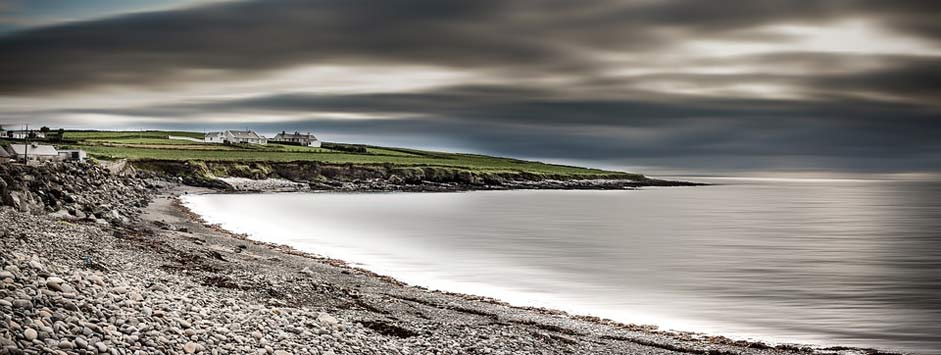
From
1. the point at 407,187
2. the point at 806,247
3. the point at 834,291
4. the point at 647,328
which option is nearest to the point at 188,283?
the point at 647,328

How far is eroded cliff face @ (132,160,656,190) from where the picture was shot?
111625mm

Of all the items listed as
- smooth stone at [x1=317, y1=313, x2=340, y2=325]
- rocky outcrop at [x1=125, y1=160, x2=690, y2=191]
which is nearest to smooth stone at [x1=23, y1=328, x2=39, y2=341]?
smooth stone at [x1=317, y1=313, x2=340, y2=325]

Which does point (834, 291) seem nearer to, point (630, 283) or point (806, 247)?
point (630, 283)

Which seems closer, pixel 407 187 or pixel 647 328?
pixel 647 328

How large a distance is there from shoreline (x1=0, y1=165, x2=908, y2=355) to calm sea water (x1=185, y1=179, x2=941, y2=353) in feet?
12.6

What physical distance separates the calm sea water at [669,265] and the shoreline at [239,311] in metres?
3.84

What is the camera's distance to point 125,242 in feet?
85.7

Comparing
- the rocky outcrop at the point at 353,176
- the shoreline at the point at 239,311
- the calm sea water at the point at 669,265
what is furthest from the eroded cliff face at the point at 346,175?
the shoreline at the point at 239,311

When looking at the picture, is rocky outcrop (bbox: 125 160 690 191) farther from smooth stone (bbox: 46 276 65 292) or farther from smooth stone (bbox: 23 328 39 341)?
smooth stone (bbox: 23 328 39 341)

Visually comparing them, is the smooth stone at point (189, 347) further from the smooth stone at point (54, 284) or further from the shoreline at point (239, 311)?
the smooth stone at point (54, 284)

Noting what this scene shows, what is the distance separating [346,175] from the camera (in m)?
143

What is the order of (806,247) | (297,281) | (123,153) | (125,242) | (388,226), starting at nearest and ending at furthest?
(297,281)
(125,242)
(806,247)
(388,226)
(123,153)

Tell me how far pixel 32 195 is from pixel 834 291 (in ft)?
126

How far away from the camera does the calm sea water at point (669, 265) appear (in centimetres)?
2456
